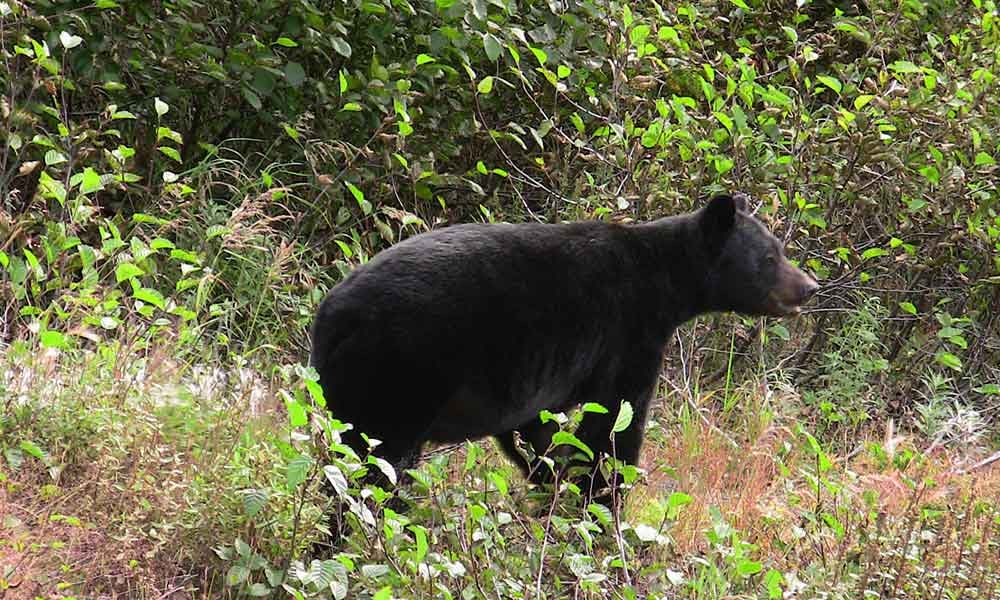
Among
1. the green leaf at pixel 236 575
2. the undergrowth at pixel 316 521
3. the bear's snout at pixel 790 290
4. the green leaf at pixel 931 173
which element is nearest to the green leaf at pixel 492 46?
the bear's snout at pixel 790 290

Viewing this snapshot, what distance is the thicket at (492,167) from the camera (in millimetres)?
6547

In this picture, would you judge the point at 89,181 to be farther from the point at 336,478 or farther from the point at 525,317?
the point at 336,478

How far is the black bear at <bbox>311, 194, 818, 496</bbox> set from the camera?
4855 millimetres

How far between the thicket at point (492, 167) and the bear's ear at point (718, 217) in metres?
1.07

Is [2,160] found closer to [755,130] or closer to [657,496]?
[657,496]

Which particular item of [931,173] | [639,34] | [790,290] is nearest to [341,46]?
[639,34]

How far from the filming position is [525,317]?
523 centimetres

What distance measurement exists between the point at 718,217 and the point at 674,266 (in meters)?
0.30

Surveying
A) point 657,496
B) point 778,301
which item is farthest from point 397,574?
point 778,301

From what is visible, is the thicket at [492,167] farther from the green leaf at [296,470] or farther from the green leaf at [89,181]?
the green leaf at [296,470]

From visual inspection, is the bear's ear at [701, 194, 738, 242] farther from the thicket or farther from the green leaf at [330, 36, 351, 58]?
the green leaf at [330, 36, 351, 58]

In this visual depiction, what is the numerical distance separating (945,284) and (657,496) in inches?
151

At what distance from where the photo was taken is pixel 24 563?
4164 mm

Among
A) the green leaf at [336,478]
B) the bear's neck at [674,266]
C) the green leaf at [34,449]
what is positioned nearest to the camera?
the green leaf at [336,478]
